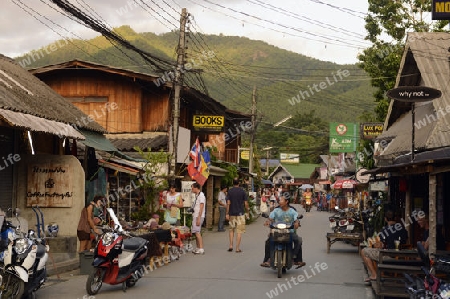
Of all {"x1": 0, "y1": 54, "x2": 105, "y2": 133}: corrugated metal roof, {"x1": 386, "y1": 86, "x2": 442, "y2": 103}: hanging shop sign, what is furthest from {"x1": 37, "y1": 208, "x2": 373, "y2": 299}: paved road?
{"x1": 0, "y1": 54, "x2": 105, "y2": 133}: corrugated metal roof

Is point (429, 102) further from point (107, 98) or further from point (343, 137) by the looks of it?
point (343, 137)

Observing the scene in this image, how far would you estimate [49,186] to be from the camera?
1686 cm

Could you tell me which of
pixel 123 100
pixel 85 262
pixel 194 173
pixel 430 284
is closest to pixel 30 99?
pixel 85 262

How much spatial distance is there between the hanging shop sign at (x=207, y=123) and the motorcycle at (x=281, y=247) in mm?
17401

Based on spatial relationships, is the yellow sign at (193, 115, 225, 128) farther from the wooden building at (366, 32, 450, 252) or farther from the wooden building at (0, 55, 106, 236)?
the wooden building at (0, 55, 106, 236)

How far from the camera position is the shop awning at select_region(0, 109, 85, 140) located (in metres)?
13.2

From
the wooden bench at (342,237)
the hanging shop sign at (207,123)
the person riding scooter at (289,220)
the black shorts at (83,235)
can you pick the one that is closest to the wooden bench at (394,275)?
the person riding scooter at (289,220)

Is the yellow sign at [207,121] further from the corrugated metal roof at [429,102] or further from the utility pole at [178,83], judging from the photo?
the corrugated metal roof at [429,102]

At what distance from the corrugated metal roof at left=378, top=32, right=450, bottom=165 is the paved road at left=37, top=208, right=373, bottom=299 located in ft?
A: 10.8

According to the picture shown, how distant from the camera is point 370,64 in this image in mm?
29266

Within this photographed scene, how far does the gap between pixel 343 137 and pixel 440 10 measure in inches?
1086

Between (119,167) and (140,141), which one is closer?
(119,167)

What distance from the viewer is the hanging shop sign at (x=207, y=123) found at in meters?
31.3

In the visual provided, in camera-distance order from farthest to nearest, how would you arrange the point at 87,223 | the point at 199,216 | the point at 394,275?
the point at 199,216
the point at 87,223
the point at 394,275
